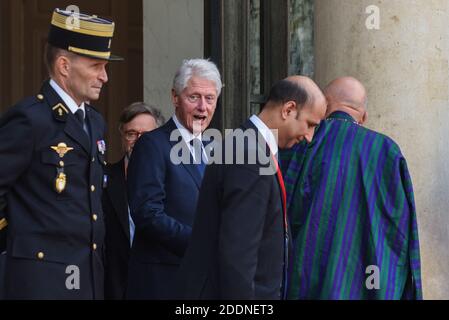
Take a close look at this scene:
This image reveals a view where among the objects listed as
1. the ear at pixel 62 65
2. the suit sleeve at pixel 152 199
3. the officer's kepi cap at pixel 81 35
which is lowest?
the suit sleeve at pixel 152 199

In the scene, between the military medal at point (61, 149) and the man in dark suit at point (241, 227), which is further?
the military medal at point (61, 149)

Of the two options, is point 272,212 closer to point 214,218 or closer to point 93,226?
point 214,218

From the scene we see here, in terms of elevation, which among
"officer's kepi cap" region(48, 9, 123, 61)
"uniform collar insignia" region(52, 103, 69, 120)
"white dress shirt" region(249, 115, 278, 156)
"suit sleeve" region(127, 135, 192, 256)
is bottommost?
"suit sleeve" region(127, 135, 192, 256)

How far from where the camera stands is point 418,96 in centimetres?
677

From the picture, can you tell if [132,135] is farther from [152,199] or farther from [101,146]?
[101,146]

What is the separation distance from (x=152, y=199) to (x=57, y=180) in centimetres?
78

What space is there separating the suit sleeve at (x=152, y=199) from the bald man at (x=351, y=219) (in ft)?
1.70

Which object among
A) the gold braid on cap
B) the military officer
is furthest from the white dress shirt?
the gold braid on cap

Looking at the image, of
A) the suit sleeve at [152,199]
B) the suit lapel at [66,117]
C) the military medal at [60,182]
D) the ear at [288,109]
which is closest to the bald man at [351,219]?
the suit sleeve at [152,199]

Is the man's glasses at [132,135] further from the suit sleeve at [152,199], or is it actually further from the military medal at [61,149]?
the military medal at [61,149]

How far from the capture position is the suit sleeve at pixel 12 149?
4.73m

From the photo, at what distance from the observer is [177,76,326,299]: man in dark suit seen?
4.54 meters

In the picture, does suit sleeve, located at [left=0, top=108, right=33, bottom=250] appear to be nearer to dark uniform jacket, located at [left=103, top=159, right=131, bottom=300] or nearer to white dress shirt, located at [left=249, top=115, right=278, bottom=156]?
white dress shirt, located at [left=249, top=115, right=278, bottom=156]
